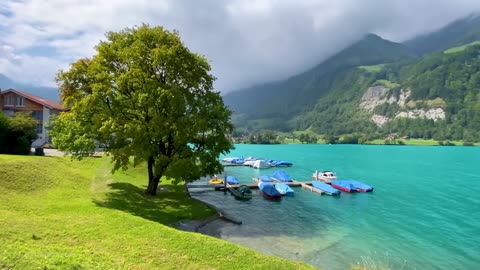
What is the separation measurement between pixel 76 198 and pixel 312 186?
153ft

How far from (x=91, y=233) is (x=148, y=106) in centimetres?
1755

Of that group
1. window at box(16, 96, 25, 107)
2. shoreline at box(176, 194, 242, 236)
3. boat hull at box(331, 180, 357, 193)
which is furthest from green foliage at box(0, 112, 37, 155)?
boat hull at box(331, 180, 357, 193)

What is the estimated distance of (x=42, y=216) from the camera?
2311cm

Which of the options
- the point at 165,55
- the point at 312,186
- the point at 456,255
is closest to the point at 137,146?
the point at 165,55

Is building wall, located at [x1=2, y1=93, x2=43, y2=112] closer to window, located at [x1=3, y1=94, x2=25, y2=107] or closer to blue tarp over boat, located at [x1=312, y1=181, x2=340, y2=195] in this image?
window, located at [x1=3, y1=94, x2=25, y2=107]

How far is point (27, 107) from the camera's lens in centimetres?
7788

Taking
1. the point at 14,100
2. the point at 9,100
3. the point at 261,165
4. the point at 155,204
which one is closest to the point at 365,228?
the point at 155,204

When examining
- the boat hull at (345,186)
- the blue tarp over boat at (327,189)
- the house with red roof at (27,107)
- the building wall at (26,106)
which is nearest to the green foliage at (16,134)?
the house with red roof at (27,107)

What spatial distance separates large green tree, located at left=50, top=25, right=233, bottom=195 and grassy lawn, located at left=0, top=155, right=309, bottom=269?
5025 millimetres

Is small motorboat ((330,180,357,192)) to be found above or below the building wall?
below

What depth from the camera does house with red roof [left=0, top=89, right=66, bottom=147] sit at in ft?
250

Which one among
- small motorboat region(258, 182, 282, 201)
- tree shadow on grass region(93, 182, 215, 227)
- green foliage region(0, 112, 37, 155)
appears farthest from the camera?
small motorboat region(258, 182, 282, 201)

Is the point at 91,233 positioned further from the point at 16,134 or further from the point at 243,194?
the point at 16,134

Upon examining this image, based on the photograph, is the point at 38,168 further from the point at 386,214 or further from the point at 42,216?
the point at 386,214
